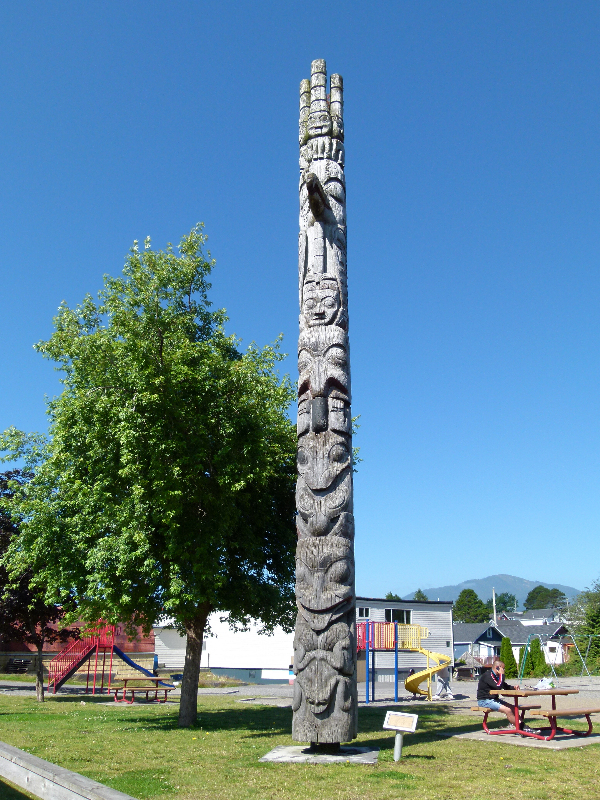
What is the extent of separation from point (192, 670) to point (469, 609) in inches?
4636

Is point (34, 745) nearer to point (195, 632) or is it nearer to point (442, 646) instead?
point (195, 632)

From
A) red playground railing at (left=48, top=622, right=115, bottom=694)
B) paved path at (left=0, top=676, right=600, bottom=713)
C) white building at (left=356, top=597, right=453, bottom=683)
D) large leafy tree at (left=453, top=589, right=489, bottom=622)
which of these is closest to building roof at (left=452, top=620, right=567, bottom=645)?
white building at (left=356, top=597, right=453, bottom=683)

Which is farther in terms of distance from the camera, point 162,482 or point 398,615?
point 398,615

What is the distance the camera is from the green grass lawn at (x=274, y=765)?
725cm

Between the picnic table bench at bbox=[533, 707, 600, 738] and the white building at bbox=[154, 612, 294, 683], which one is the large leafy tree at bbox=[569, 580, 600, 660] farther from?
the picnic table bench at bbox=[533, 707, 600, 738]

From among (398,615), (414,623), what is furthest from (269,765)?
(414,623)

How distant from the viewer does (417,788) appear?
24.2 feet

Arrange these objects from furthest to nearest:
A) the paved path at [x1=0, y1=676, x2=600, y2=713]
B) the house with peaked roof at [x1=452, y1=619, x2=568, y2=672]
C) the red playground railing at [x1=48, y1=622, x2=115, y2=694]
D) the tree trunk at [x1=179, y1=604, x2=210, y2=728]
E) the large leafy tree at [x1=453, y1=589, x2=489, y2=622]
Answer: the large leafy tree at [x1=453, y1=589, x2=489, y2=622], the house with peaked roof at [x1=452, y1=619, x2=568, y2=672], the red playground railing at [x1=48, y1=622, x2=115, y2=694], the paved path at [x1=0, y1=676, x2=600, y2=713], the tree trunk at [x1=179, y1=604, x2=210, y2=728]

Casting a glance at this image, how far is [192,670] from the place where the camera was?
1437 centimetres

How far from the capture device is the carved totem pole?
8.85 metres

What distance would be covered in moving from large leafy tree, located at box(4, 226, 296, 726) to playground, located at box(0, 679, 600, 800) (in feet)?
6.80

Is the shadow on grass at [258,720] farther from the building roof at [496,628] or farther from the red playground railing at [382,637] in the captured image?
the building roof at [496,628]

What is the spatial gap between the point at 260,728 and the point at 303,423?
23.4ft

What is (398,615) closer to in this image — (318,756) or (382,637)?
(382,637)
